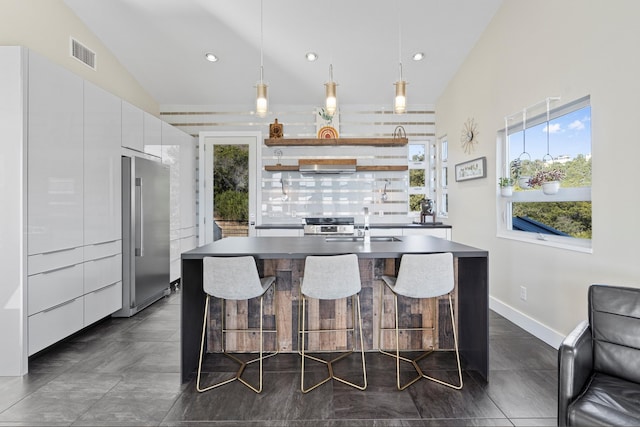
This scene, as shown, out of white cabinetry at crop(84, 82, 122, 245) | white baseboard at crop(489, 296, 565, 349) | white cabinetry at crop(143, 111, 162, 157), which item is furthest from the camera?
white cabinetry at crop(143, 111, 162, 157)

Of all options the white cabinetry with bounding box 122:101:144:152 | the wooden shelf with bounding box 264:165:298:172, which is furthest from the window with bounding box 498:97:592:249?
the white cabinetry with bounding box 122:101:144:152

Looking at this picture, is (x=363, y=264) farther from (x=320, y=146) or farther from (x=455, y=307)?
(x=320, y=146)

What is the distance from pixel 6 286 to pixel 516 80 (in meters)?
4.67

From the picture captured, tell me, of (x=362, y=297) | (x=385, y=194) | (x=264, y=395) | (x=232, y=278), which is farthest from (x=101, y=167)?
(x=385, y=194)

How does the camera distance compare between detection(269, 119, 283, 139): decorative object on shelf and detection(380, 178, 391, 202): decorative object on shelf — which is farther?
detection(380, 178, 391, 202): decorative object on shelf

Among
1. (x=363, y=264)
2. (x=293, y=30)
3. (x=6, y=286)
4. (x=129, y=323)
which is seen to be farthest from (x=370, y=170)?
(x=6, y=286)

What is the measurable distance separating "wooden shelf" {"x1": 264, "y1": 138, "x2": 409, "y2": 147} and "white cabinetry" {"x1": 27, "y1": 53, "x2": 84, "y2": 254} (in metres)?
2.62

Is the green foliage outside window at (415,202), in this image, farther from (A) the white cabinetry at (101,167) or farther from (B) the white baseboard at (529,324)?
(A) the white cabinetry at (101,167)

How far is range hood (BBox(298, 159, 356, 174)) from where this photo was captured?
5176 millimetres

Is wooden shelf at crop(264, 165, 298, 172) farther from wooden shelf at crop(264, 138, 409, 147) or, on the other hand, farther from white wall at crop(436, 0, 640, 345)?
white wall at crop(436, 0, 640, 345)

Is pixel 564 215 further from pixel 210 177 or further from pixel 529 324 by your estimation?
pixel 210 177

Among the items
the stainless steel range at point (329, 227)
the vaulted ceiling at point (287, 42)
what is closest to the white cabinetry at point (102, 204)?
the vaulted ceiling at point (287, 42)

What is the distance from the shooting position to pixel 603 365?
5.71 ft

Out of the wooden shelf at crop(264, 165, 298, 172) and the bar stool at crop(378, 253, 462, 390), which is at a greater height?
the wooden shelf at crop(264, 165, 298, 172)
